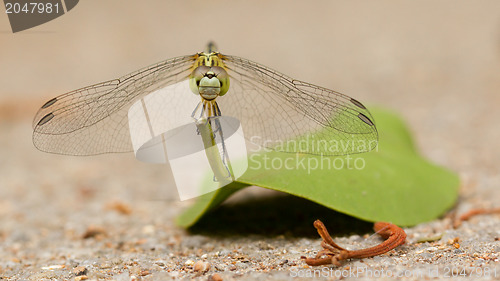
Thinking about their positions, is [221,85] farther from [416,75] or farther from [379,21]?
[379,21]

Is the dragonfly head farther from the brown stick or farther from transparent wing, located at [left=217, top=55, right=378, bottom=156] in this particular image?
the brown stick

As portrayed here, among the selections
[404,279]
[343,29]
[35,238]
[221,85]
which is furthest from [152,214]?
[343,29]

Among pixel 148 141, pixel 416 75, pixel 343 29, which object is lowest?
pixel 148 141

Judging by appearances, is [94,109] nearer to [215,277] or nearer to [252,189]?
[215,277]

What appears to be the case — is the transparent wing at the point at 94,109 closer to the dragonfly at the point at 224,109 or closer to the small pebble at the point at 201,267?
the dragonfly at the point at 224,109

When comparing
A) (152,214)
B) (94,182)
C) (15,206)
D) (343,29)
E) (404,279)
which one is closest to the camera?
(404,279)

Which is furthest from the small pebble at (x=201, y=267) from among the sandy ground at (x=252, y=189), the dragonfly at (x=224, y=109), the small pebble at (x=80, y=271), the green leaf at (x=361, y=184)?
the dragonfly at (x=224, y=109)

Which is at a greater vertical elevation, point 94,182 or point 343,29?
point 343,29
